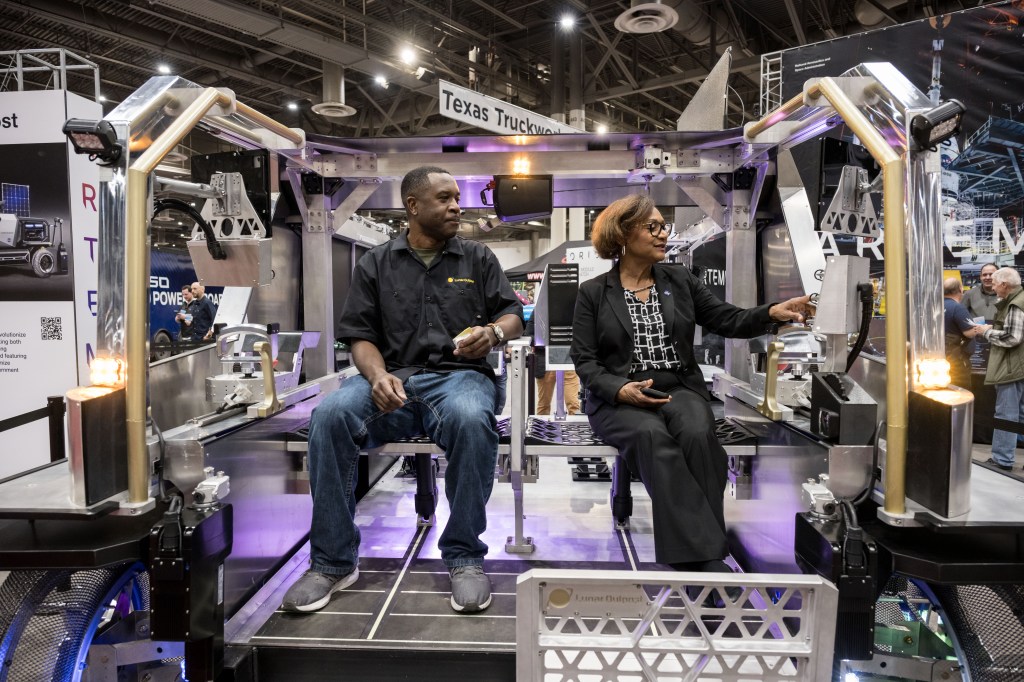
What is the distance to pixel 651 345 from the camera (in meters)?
2.41

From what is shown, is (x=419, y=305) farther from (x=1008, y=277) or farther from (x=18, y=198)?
(x=1008, y=277)

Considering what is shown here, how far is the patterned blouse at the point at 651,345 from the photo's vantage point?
7.88 feet

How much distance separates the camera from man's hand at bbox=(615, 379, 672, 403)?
2.21m

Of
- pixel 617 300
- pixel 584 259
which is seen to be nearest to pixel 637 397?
pixel 617 300

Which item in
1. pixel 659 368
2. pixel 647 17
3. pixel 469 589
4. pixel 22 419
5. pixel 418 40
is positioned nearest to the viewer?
pixel 469 589

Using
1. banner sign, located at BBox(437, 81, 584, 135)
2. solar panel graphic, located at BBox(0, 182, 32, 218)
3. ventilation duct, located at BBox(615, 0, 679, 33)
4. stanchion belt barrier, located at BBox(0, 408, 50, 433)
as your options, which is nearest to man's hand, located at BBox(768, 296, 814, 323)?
banner sign, located at BBox(437, 81, 584, 135)

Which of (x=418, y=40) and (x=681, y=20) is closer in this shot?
(x=681, y=20)

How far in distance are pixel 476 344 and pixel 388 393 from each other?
0.39 metres

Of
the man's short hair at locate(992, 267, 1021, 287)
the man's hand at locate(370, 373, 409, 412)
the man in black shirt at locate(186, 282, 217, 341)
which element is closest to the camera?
the man's hand at locate(370, 373, 409, 412)

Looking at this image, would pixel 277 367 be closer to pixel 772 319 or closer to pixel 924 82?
pixel 772 319

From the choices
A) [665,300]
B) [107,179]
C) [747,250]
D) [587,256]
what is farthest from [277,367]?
[587,256]

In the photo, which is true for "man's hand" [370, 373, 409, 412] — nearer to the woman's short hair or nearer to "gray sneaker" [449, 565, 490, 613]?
"gray sneaker" [449, 565, 490, 613]

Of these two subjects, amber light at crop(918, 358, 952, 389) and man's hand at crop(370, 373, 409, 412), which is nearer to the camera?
amber light at crop(918, 358, 952, 389)

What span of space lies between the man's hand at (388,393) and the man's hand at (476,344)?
267mm
